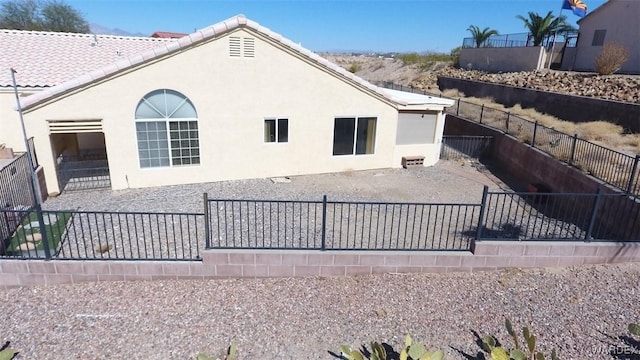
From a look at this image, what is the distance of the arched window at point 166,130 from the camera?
11.4 meters

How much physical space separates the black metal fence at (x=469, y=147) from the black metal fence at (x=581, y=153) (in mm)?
1086

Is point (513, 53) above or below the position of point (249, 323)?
above

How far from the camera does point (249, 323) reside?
19.1ft

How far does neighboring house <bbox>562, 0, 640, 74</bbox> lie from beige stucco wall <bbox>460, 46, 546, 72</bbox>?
7.03ft

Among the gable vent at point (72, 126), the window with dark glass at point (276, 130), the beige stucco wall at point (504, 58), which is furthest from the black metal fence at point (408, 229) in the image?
the beige stucco wall at point (504, 58)

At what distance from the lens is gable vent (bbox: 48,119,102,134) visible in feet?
35.0

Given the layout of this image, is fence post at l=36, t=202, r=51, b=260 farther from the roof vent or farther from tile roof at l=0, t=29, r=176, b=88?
tile roof at l=0, t=29, r=176, b=88

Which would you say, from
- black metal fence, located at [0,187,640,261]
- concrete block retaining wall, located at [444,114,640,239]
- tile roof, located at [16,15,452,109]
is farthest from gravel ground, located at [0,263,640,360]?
tile roof, located at [16,15,452,109]

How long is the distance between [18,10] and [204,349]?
54.9 metres

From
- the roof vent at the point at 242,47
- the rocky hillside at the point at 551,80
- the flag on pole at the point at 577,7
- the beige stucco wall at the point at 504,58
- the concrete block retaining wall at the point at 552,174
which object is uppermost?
the flag on pole at the point at 577,7

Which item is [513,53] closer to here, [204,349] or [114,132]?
[114,132]

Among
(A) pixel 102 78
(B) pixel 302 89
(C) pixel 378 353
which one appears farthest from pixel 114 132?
(C) pixel 378 353

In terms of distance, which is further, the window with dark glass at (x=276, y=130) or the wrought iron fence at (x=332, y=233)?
the window with dark glass at (x=276, y=130)

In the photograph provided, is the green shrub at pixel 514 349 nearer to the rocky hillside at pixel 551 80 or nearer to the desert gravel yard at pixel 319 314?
the desert gravel yard at pixel 319 314
